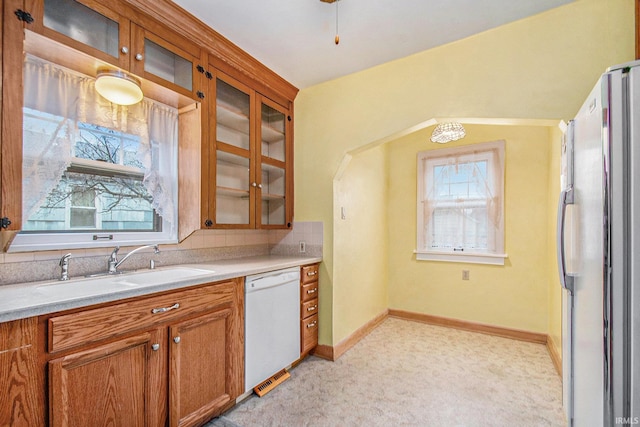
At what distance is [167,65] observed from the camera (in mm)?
1827

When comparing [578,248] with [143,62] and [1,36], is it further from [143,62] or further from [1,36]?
[1,36]

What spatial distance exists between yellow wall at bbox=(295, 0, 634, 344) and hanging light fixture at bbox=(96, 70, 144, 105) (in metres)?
1.46

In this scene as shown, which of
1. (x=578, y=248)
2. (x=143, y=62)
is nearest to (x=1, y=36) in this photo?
(x=143, y=62)

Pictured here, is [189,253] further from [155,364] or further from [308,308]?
[308,308]

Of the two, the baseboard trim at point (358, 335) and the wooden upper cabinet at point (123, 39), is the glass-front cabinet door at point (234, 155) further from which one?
the baseboard trim at point (358, 335)

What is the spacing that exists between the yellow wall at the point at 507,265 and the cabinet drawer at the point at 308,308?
157cm

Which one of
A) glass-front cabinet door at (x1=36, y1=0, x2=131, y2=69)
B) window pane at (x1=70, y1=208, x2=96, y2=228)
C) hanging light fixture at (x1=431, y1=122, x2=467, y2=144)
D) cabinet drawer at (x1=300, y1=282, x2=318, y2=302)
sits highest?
glass-front cabinet door at (x1=36, y1=0, x2=131, y2=69)

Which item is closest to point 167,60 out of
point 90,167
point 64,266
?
point 90,167

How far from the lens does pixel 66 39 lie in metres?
1.40

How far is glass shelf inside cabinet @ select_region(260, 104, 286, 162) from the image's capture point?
8.59 feet

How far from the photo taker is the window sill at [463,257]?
3203 mm

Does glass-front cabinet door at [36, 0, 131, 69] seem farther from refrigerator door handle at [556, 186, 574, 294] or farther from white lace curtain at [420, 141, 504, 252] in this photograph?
white lace curtain at [420, 141, 504, 252]

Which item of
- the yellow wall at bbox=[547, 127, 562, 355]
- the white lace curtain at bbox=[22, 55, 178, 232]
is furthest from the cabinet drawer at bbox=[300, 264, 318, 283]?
the yellow wall at bbox=[547, 127, 562, 355]

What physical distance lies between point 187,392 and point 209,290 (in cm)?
55
